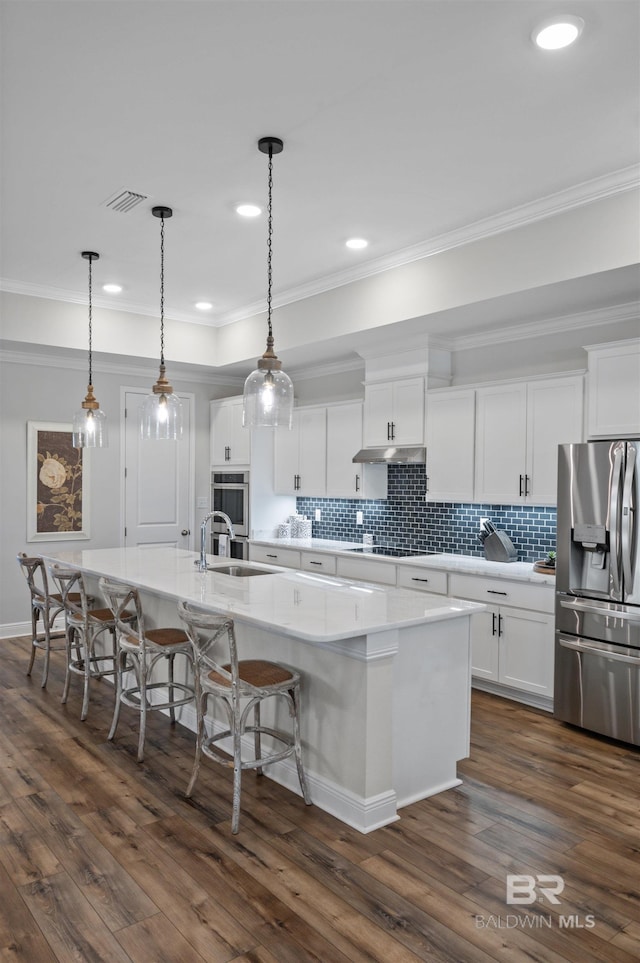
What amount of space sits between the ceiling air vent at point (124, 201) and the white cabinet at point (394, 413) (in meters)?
2.46

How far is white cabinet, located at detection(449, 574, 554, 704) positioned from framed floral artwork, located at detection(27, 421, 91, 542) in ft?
12.5

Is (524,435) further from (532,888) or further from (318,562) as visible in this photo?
(532,888)

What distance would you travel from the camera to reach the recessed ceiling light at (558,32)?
229cm

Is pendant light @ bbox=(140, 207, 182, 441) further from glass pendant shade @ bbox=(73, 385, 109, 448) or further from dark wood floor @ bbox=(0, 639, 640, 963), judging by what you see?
dark wood floor @ bbox=(0, 639, 640, 963)

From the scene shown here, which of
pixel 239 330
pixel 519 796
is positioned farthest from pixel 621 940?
pixel 239 330

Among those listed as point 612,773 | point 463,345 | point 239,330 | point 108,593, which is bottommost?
point 612,773

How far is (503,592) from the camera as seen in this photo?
14.2 feet

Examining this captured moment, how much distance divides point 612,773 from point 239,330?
489 cm

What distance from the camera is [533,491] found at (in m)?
4.42

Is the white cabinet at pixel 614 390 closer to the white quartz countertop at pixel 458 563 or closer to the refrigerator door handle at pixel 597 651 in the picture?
the white quartz countertop at pixel 458 563

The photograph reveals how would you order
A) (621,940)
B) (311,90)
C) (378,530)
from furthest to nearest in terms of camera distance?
(378,530)
(311,90)
(621,940)

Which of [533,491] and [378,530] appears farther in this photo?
[378,530]

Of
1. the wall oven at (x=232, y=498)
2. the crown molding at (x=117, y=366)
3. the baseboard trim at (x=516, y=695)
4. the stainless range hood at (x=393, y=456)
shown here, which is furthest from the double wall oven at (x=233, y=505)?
the baseboard trim at (x=516, y=695)

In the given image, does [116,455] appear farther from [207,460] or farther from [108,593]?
[108,593]
